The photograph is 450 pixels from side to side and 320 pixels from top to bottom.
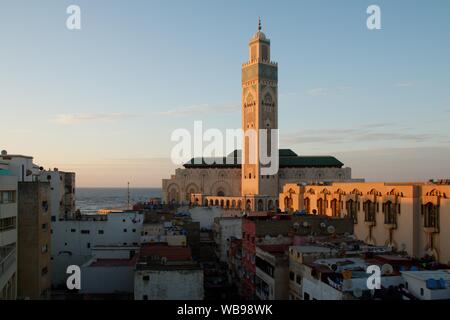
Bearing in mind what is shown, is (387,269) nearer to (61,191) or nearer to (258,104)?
(61,191)

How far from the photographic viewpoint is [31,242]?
3216 centimetres

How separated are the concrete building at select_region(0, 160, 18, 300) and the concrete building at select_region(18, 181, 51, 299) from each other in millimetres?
2003

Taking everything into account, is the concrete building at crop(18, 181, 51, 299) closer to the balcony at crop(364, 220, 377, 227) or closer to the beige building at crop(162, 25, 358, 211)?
the balcony at crop(364, 220, 377, 227)

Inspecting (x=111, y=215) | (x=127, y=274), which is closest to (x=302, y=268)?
(x=127, y=274)

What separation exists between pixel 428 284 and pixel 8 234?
21.3 meters

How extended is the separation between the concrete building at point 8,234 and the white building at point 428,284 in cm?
1840

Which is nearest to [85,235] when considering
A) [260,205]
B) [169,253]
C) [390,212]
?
[169,253]

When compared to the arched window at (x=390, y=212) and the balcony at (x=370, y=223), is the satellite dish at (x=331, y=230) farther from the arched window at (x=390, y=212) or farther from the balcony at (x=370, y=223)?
the balcony at (x=370, y=223)

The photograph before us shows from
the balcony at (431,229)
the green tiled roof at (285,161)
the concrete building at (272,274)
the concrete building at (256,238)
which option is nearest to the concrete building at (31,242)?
the concrete building at (256,238)

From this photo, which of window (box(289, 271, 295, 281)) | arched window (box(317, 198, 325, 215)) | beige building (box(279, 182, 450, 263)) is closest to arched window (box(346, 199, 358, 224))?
beige building (box(279, 182, 450, 263))

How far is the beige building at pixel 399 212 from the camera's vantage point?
37781 millimetres

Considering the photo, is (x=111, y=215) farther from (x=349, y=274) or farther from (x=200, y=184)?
(x=200, y=184)
